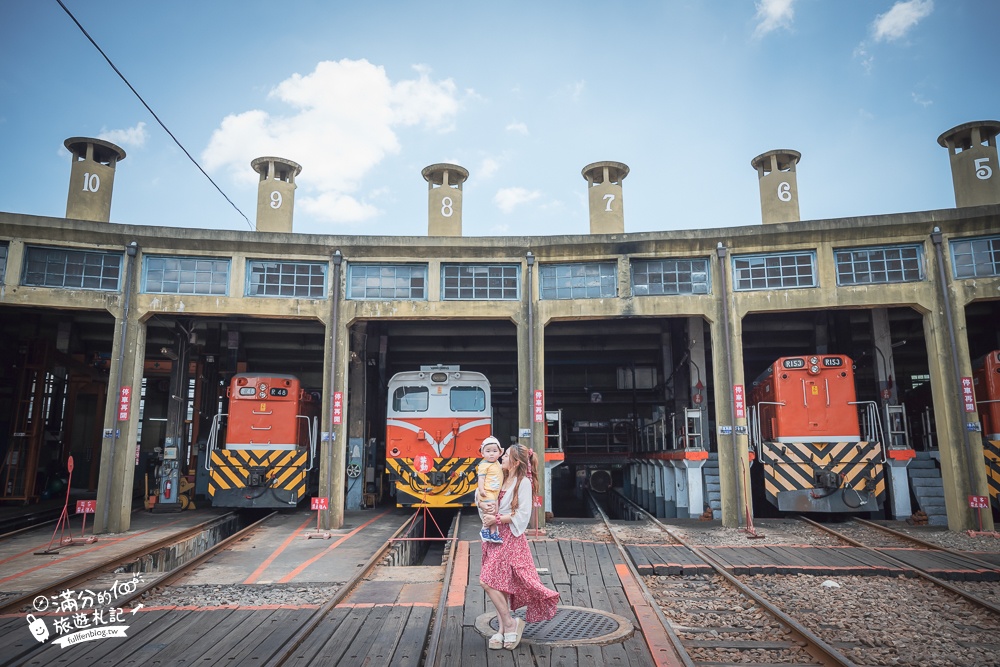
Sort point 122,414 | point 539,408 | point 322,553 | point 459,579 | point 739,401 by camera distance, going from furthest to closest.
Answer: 1. point 539,408
2. point 739,401
3. point 122,414
4. point 322,553
5. point 459,579

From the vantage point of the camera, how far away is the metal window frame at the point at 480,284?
1319 centimetres

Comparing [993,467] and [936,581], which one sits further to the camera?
[993,467]

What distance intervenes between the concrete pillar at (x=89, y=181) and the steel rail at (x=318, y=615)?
9.13 metres

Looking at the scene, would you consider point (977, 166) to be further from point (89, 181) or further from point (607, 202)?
point (89, 181)

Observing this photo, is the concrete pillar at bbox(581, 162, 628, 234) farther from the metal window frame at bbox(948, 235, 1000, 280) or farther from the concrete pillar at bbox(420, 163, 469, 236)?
the metal window frame at bbox(948, 235, 1000, 280)

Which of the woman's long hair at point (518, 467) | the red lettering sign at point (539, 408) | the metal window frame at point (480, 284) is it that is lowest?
the woman's long hair at point (518, 467)

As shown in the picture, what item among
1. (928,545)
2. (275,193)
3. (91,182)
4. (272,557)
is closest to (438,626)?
(272,557)

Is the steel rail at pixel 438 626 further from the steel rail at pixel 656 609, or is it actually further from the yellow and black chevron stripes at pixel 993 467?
the yellow and black chevron stripes at pixel 993 467

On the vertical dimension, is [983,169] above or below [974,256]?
above

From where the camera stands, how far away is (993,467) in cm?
1229

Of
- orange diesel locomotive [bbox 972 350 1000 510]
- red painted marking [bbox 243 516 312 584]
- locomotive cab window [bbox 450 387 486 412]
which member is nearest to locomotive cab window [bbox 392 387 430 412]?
locomotive cab window [bbox 450 387 486 412]

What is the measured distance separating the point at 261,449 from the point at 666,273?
30.4 feet

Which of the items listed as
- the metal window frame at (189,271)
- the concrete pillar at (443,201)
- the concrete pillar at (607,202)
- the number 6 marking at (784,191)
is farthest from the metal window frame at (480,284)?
the number 6 marking at (784,191)

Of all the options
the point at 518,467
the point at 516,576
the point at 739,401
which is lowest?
the point at 516,576
